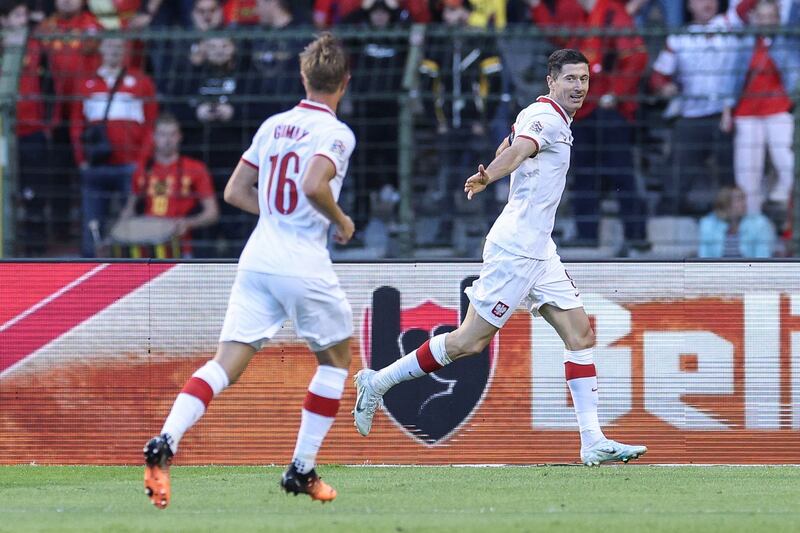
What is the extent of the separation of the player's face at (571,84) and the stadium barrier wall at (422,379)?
145 cm

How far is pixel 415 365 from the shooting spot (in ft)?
28.7

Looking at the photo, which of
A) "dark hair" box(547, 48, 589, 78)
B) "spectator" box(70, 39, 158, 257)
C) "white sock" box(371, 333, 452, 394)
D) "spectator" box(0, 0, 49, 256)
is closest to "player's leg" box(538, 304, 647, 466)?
"white sock" box(371, 333, 452, 394)

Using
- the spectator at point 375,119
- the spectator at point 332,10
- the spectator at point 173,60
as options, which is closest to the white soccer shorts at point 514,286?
the spectator at point 375,119

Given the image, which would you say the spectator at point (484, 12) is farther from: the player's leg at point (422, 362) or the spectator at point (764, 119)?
the player's leg at point (422, 362)

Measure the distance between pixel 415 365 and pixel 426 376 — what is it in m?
0.86

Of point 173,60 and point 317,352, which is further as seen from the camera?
point 173,60

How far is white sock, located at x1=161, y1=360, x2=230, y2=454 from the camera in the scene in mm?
6645

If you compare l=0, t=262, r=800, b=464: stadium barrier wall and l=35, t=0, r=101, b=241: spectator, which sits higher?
l=35, t=0, r=101, b=241: spectator

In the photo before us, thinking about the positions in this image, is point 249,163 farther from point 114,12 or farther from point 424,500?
point 114,12

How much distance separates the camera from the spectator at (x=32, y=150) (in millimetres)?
12883

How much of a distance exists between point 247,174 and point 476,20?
717cm

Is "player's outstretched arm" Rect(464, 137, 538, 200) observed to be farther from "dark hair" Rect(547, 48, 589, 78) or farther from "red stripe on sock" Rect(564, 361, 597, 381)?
"red stripe on sock" Rect(564, 361, 597, 381)

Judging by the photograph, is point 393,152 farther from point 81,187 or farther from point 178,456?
point 178,456

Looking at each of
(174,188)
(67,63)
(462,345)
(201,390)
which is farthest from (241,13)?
(201,390)
